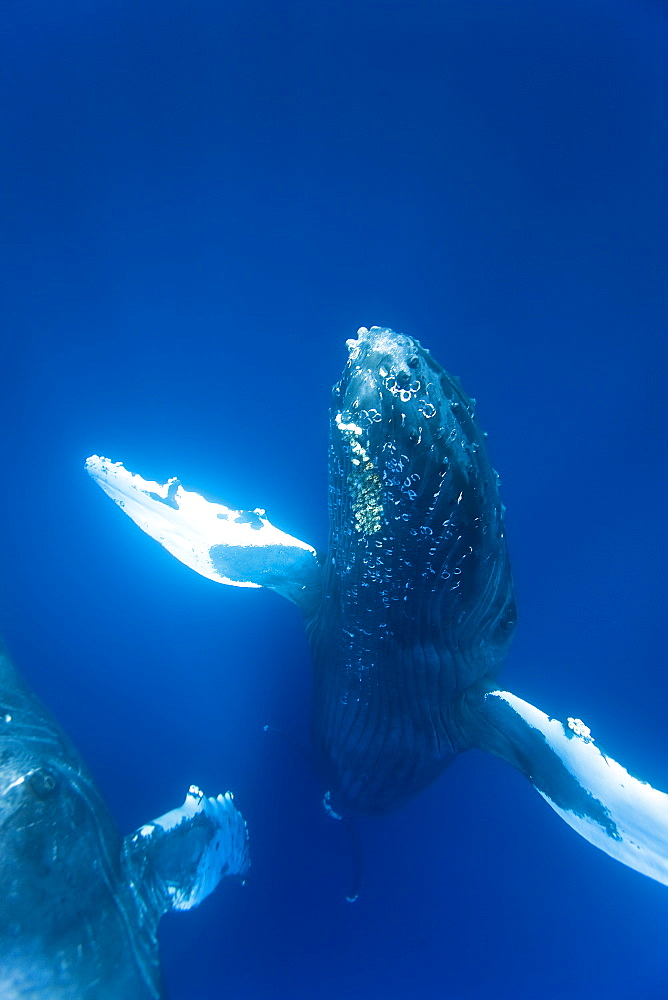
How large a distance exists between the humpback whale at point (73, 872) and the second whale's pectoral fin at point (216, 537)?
2011mm

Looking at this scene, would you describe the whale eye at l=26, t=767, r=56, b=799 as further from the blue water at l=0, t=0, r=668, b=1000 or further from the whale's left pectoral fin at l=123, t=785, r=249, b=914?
the blue water at l=0, t=0, r=668, b=1000

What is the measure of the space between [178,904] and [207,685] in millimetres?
2344

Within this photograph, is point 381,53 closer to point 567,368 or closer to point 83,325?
point 567,368

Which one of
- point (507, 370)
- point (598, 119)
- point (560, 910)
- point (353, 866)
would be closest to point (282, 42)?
point (598, 119)

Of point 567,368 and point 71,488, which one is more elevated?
point 567,368

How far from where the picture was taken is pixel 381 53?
668 cm

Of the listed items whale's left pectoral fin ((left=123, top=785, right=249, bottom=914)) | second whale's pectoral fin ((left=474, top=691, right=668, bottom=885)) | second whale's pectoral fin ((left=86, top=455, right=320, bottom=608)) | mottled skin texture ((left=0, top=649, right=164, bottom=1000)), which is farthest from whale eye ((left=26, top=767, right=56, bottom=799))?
second whale's pectoral fin ((left=474, top=691, right=668, bottom=885))

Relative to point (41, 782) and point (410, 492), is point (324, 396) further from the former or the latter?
point (41, 782)

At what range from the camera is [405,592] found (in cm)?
395

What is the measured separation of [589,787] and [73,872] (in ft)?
13.8

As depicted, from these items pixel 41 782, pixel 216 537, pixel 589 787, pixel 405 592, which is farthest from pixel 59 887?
pixel 589 787

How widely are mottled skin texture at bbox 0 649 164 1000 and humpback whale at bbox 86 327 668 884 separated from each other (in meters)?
2.18

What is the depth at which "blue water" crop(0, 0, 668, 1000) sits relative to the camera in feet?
22.4

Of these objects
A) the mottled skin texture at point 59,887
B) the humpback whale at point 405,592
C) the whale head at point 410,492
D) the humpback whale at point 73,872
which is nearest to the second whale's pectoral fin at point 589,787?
the humpback whale at point 405,592
